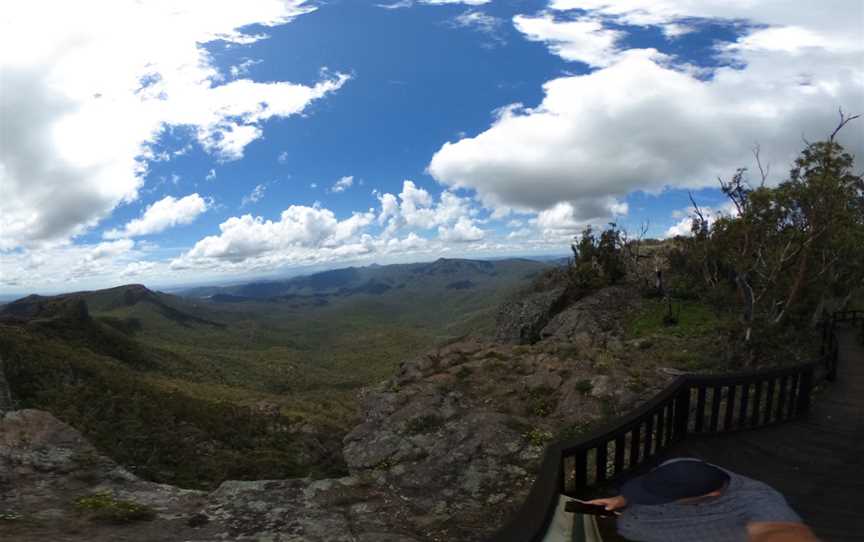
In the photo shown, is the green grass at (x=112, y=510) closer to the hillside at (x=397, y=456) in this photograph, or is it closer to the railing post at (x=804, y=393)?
the hillside at (x=397, y=456)

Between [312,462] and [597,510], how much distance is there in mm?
9960

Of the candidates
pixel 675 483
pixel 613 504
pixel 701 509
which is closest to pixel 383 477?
pixel 613 504

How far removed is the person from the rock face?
3817mm

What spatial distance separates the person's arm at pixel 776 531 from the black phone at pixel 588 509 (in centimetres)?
102

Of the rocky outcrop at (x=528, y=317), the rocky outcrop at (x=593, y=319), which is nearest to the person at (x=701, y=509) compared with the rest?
the rocky outcrop at (x=593, y=319)

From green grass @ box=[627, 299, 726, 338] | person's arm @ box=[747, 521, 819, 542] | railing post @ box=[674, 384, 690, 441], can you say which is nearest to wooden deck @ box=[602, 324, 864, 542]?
railing post @ box=[674, 384, 690, 441]

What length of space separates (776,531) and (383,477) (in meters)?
7.28

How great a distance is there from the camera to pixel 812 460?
6.74 metres

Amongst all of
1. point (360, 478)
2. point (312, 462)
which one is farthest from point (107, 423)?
point (360, 478)

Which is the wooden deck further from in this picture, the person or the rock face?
the rock face

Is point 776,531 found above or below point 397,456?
above

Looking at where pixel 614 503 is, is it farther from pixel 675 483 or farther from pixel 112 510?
pixel 112 510

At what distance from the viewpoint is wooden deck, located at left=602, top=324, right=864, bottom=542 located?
511 centimetres

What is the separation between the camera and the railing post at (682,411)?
22.2ft
